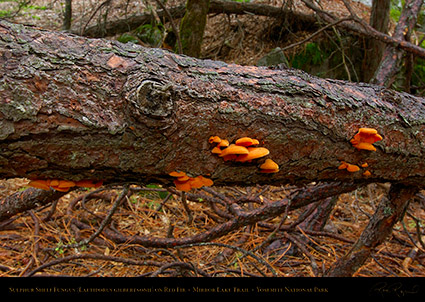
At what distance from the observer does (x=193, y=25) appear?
14.4ft

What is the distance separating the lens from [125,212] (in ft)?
12.5

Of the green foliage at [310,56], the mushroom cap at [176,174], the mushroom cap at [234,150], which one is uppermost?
the mushroom cap at [234,150]

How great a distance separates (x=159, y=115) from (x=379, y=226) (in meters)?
1.90

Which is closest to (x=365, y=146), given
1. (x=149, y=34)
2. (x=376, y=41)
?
(x=376, y=41)

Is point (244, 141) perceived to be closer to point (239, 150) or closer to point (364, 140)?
point (239, 150)

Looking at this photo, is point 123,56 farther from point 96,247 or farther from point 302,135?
point 96,247

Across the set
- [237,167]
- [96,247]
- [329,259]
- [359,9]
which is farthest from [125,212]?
[359,9]

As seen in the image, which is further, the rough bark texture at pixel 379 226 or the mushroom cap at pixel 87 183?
the rough bark texture at pixel 379 226

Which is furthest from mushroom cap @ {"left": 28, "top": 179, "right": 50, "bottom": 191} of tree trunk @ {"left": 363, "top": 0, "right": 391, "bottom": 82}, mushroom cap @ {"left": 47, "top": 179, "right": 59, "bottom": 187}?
tree trunk @ {"left": 363, "top": 0, "right": 391, "bottom": 82}

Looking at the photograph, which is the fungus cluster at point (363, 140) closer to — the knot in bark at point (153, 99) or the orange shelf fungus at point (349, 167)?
the orange shelf fungus at point (349, 167)

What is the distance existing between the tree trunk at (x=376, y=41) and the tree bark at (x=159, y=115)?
12.6 feet

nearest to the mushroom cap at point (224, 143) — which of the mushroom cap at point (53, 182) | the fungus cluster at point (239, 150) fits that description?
the fungus cluster at point (239, 150)

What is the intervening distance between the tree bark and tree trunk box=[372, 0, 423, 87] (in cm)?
153

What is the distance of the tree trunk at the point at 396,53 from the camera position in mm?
3133
